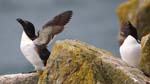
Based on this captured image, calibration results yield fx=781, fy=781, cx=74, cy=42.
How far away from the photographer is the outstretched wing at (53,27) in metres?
14.5

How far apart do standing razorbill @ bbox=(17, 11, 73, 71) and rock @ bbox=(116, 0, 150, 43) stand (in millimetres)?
8785

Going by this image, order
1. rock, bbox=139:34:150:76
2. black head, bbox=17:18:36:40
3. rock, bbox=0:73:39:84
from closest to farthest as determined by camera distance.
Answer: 1. rock, bbox=139:34:150:76
2. rock, bbox=0:73:39:84
3. black head, bbox=17:18:36:40

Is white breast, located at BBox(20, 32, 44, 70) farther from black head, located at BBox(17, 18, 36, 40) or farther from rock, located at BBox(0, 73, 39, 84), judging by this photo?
rock, located at BBox(0, 73, 39, 84)

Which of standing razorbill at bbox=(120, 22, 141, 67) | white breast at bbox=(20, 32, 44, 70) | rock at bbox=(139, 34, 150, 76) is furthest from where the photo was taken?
white breast at bbox=(20, 32, 44, 70)

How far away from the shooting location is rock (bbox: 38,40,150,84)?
12.5m

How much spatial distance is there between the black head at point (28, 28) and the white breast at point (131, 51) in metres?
1.78

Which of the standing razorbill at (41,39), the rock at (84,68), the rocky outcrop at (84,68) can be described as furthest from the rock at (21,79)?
the rock at (84,68)

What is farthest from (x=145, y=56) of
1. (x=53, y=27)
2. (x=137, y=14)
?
(x=137, y=14)

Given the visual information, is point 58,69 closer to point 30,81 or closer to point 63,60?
point 63,60

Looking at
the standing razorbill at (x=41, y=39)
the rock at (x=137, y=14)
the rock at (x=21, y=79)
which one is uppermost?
the standing razorbill at (x=41, y=39)

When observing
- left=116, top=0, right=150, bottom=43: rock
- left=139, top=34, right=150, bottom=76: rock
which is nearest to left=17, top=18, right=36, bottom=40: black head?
left=139, top=34, right=150, bottom=76: rock

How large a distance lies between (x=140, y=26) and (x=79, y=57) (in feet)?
40.3

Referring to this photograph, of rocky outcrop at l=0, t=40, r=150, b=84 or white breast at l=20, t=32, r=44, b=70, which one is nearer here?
rocky outcrop at l=0, t=40, r=150, b=84

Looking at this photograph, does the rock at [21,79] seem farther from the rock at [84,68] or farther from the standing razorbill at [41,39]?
the rock at [84,68]
